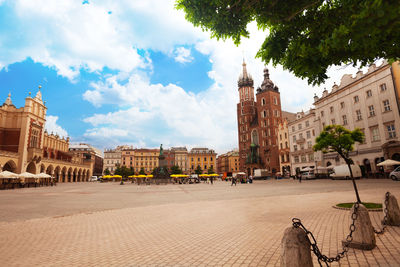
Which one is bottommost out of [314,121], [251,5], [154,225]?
[154,225]

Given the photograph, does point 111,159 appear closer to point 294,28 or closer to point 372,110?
point 372,110

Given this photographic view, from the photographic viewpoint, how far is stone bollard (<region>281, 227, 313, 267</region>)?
9.75 feet

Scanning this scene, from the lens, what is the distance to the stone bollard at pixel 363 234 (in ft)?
14.3

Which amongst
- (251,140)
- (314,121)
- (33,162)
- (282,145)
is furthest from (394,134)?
(33,162)

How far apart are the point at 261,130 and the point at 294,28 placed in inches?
2810

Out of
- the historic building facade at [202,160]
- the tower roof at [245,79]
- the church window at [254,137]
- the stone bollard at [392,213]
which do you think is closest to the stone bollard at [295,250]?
the stone bollard at [392,213]

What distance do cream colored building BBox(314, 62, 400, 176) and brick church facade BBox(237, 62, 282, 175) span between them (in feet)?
102

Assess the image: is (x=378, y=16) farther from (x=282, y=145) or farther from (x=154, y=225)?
(x=282, y=145)

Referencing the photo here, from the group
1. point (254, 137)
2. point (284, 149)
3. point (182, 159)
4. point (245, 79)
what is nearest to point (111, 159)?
point (182, 159)

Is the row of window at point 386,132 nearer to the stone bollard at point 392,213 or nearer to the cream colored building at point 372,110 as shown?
the cream colored building at point 372,110

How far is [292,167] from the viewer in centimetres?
5431

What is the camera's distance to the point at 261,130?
2918 inches

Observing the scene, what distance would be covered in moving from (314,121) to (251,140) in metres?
34.5

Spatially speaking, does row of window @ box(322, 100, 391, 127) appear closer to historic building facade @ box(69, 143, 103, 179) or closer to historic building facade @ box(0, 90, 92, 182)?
historic building facade @ box(0, 90, 92, 182)
